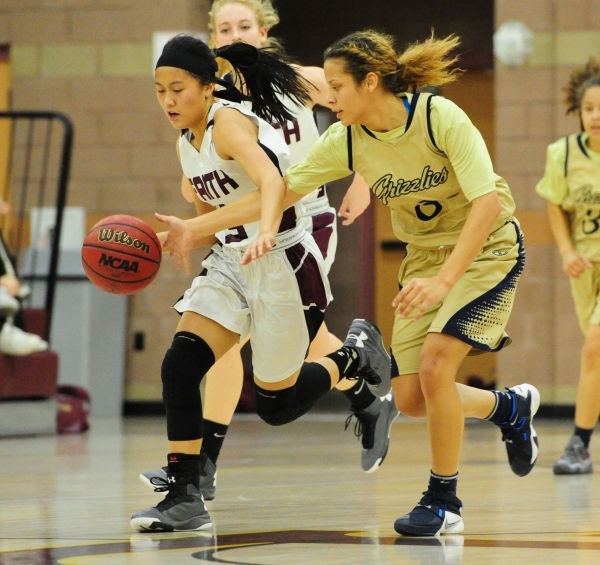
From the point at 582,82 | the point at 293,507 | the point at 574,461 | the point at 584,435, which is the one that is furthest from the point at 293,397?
the point at 582,82

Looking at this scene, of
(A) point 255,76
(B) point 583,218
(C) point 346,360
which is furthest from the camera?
(B) point 583,218

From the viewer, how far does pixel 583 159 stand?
17.3 feet

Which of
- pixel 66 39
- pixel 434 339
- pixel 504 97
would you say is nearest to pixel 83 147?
pixel 66 39

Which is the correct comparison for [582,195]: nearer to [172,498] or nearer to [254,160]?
[254,160]

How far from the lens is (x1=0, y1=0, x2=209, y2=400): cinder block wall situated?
356 inches

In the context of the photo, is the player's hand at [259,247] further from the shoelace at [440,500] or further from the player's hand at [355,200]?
the player's hand at [355,200]

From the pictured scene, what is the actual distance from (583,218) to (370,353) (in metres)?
1.55

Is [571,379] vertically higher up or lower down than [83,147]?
lower down

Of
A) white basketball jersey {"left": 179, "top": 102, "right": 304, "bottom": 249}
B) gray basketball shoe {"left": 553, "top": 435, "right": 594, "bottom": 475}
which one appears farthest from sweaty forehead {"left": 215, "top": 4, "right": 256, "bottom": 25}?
gray basketball shoe {"left": 553, "top": 435, "right": 594, "bottom": 475}

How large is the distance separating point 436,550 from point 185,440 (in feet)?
2.63

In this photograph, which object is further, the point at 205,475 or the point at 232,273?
the point at 205,475

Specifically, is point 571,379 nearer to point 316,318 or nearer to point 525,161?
point 525,161

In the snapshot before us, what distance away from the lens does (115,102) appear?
361 inches

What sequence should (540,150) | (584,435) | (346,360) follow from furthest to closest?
(540,150) < (584,435) < (346,360)
